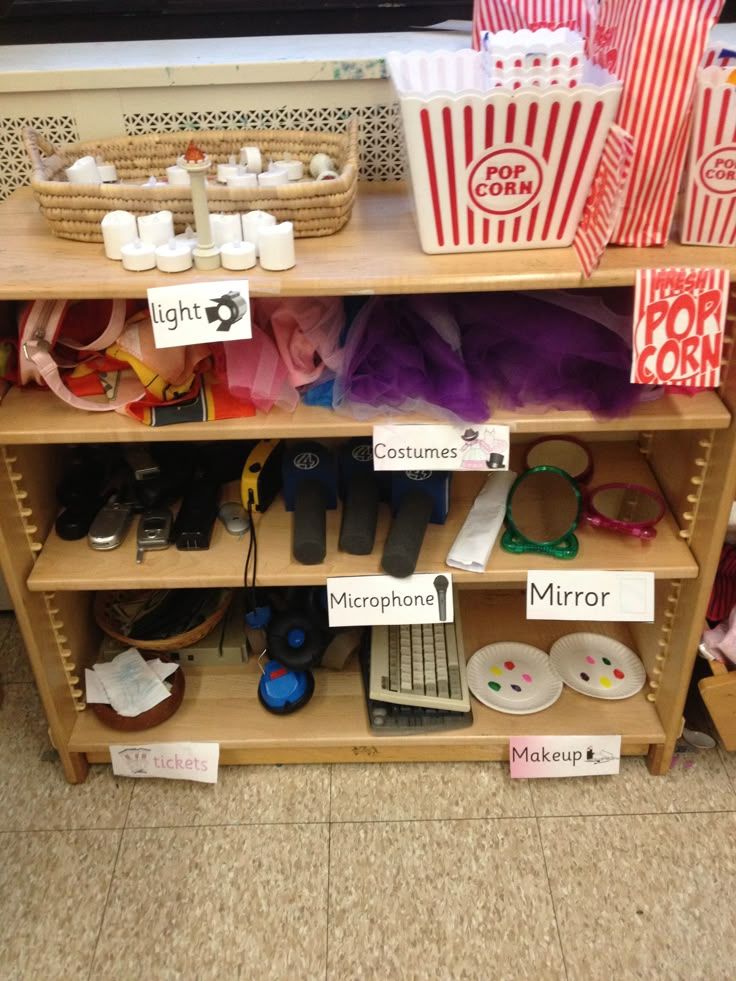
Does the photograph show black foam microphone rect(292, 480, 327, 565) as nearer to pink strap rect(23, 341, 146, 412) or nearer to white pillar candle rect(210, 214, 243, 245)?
pink strap rect(23, 341, 146, 412)

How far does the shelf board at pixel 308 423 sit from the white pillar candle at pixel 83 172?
300 millimetres

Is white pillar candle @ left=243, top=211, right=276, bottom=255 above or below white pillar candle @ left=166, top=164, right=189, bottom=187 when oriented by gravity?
below

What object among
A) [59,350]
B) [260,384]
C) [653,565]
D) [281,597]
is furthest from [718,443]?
[59,350]

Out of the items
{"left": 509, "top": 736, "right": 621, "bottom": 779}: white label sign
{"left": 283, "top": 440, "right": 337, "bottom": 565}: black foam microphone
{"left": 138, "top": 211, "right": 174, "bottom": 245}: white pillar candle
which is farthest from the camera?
{"left": 509, "top": 736, "right": 621, "bottom": 779}: white label sign

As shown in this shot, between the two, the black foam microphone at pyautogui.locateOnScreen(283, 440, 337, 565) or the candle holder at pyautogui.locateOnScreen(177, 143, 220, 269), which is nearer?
the candle holder at pyautogui.locateOnScreen(177, 143, 220, 269)

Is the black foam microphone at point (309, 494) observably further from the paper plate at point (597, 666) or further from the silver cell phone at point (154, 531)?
the paper plate at point (597, 666)

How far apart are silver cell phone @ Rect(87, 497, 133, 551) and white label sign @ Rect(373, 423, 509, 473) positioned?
1.46 ft

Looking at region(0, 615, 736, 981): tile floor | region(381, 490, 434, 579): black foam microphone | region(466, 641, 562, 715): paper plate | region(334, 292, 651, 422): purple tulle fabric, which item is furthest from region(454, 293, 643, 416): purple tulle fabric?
region(0, 615, 736, 981): tile floor

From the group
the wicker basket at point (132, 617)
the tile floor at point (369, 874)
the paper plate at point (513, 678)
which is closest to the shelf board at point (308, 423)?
the wicker basket at point (132, 617)

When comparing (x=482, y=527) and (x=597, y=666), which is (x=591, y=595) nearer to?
(x=482, y=527)

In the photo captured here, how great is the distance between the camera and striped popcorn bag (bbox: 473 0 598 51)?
1056mm

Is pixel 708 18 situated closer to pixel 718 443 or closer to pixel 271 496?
pixel 718 443

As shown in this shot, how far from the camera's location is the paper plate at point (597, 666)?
1397mm

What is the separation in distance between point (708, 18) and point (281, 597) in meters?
1.04
